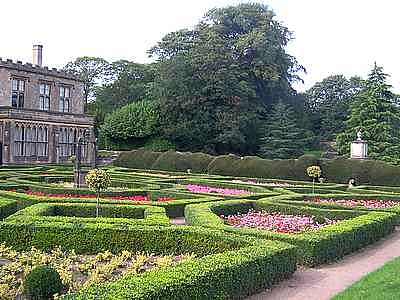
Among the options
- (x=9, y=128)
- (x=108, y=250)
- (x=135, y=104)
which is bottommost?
(x=108, y=250)

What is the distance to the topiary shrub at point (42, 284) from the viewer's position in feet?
23.2

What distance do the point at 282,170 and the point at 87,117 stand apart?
887 inches

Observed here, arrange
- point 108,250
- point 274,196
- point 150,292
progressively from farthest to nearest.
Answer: point 274,196 → point 108,250 → point 150,292

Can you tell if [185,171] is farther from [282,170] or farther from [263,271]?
[263,271]

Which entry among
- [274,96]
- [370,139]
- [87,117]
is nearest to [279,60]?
[274,96]

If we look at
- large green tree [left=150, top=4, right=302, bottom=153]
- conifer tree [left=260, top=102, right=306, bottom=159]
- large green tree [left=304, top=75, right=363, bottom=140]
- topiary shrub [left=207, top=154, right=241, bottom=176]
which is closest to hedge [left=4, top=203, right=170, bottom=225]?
topiary shrub [left=207, top=154, right=241, bottom=176]

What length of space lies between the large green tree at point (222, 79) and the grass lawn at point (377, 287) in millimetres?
39039

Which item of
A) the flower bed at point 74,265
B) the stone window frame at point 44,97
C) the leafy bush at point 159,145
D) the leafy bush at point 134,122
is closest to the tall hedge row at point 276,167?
the leafy bush at point 159,145

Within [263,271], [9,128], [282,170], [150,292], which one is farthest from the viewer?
[9,128]

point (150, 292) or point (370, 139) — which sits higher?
point (370, 139)

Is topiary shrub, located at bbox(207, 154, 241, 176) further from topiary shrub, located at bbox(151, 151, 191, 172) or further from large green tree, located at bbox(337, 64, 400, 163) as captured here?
large green tree, located at bbox(337, 64, 400, 163)

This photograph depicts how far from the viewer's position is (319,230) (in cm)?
1172

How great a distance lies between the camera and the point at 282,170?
104ft

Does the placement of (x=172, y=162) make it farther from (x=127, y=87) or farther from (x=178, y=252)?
(x=127, y=87)
